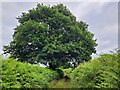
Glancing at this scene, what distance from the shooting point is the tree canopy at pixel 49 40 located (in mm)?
12664

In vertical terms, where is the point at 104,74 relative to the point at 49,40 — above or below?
below

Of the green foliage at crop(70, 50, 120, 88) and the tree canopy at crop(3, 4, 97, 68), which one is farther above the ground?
the tree canopy at crop(3, 4, 97, 68)

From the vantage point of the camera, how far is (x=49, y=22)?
46.9ft

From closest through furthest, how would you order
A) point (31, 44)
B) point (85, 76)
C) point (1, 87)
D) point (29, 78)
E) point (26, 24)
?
point (1, 87)
point (85, 76)
point (29, 78)
point (26, 24)
point (31, 44)

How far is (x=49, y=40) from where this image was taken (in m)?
12.8

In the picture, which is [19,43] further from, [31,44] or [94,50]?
[94,50]

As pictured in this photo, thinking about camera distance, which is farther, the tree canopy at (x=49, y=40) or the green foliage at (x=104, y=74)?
the tree canopy at (x=49, y=40)

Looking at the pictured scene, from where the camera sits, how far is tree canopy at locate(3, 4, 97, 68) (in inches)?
499

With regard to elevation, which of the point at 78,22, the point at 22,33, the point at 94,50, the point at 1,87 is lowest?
the point at 1,87

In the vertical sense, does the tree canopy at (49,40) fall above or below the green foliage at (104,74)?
above

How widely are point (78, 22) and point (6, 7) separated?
33.6ft

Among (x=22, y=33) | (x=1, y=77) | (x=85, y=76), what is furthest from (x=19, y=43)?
(x=85, y=76)

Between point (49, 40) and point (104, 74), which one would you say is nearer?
point (104, 74)

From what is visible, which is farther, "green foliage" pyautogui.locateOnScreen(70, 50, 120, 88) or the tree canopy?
the tree canopy
